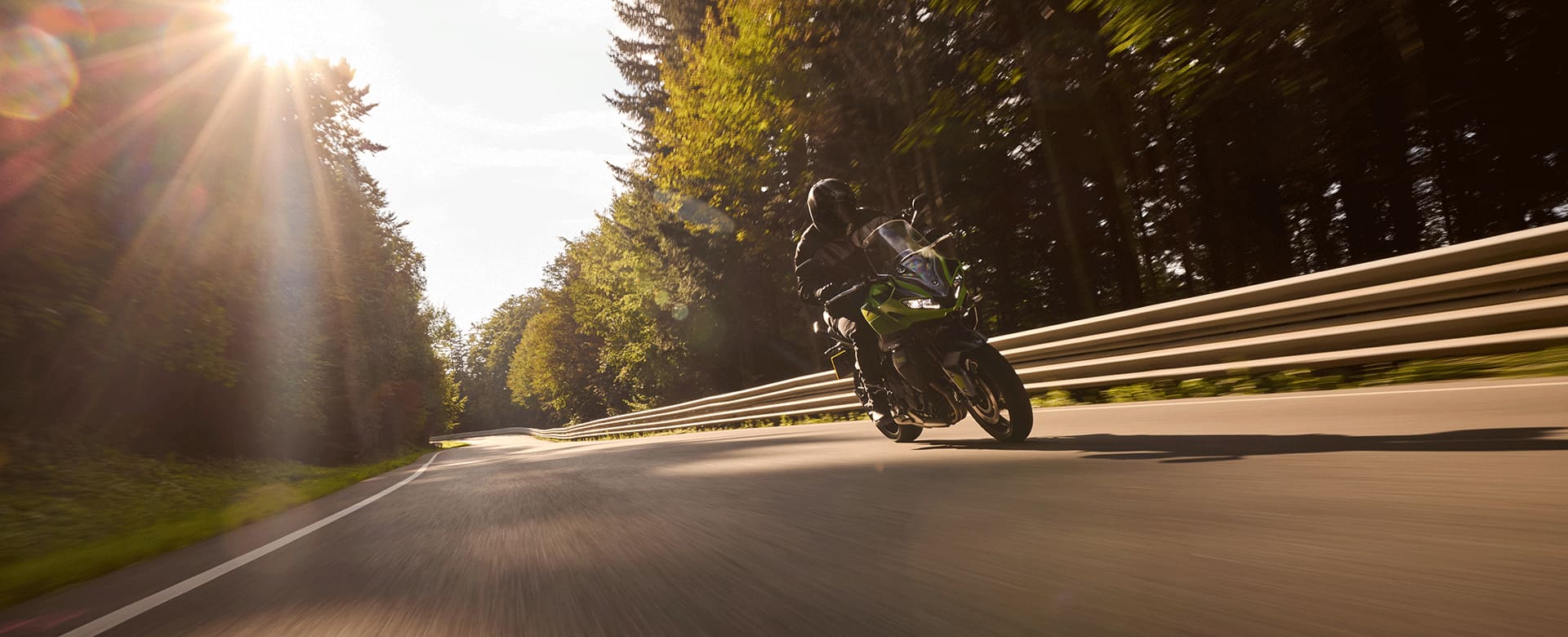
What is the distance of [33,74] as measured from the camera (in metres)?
11.2

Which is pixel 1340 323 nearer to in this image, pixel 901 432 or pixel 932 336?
pixel 932 336

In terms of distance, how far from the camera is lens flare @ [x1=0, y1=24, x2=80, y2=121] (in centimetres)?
1064

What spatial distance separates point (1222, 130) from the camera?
16.9 metres

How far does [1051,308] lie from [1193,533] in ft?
66.0

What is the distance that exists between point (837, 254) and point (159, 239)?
1297 cm

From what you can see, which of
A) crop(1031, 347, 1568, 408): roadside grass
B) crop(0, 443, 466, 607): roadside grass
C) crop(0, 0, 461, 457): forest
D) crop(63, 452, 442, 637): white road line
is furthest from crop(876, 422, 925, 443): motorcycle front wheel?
crop(0, 0, 461, 457): forest

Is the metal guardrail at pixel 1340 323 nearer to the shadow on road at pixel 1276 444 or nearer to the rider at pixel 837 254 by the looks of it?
the shadow on road at pixel 1276 444

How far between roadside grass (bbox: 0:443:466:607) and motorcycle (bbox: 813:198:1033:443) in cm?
501

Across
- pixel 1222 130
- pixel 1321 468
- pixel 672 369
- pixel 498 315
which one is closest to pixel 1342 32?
pixel 1222 130

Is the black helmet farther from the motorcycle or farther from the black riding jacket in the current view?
the motorcycle

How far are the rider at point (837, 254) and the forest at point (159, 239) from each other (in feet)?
35.1

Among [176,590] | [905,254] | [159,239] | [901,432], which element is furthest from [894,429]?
[159,239]

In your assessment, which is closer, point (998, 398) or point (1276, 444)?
point (1276, 444)

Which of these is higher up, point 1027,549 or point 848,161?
point 848,161
